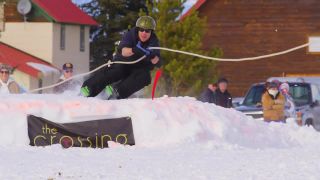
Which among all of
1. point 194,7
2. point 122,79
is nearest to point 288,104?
point 122,79

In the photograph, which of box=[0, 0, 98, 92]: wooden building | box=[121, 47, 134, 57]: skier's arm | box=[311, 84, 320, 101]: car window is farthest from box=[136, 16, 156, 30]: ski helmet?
box=[0, 0, 98, 92]: wooden building

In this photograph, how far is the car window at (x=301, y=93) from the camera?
71.5ft

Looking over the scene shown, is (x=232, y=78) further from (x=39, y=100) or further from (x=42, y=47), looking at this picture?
A: (x=39, y=100)

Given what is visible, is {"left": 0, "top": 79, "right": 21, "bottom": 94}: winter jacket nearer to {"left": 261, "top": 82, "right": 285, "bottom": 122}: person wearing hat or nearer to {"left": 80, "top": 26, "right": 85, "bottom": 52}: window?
{"left": 261, "top": 82, "right": 285, "bottom": 122}: person wearing hat

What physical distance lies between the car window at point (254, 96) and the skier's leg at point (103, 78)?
763 cm

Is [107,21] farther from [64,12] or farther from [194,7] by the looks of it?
[194,7]

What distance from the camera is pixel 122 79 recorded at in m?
14.7

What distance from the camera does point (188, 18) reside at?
40.2 m

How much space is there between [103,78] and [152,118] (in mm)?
1509

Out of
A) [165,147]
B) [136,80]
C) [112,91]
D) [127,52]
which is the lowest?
[165,147]

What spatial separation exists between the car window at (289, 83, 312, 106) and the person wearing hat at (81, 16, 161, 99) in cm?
761

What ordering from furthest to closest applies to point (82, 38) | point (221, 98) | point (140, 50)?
point (82, 38), point (221, 98), point (140, 50)

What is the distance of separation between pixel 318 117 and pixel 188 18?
18933mm

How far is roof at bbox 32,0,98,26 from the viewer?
52.8 metres
